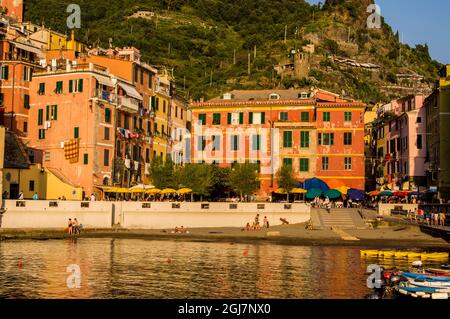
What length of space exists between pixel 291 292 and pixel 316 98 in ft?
179

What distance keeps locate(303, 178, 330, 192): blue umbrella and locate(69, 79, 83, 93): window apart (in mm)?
29153

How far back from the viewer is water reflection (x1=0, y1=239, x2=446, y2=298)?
35344mm

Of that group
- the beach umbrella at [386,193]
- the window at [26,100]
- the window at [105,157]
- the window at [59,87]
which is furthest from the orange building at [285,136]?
the window at [26,100]

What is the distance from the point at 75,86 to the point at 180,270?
40109mm

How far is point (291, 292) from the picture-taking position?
35.5 meters

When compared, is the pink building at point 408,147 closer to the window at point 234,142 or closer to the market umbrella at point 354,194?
the market umbrella at point 354,194

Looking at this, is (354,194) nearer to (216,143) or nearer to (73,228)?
(216,143)

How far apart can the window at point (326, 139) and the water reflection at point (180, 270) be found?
89.5 feet

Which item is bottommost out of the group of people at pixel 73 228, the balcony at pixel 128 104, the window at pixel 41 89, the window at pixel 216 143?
the group of people at pixel 73 228

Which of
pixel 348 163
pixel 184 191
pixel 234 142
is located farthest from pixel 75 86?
pixel 348 163

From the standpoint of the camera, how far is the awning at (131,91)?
3200 inches

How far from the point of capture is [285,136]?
83.8 metres

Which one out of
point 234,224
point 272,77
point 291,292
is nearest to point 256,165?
point 234,224

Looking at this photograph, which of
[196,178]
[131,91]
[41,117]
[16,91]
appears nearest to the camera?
[196,178]
